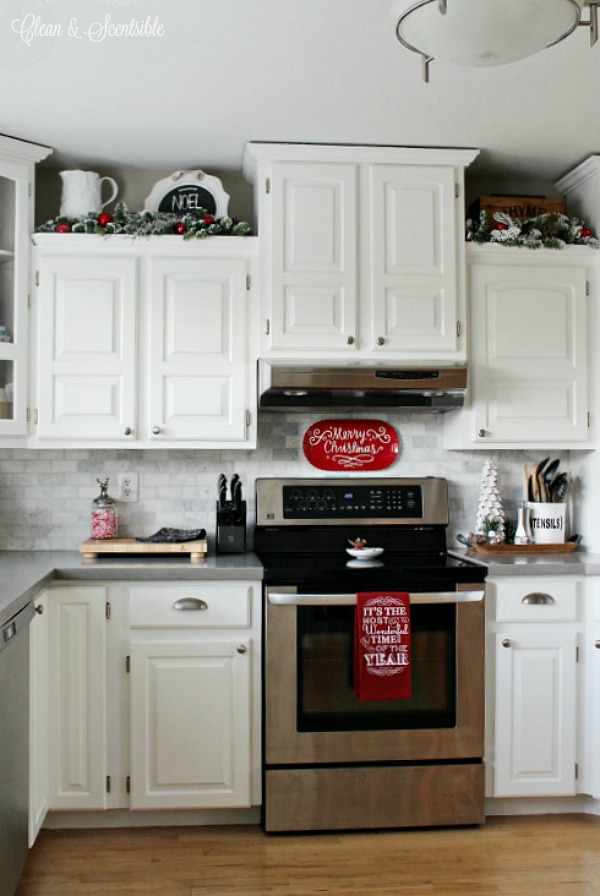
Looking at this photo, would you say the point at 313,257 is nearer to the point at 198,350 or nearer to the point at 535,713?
the point at 198,350

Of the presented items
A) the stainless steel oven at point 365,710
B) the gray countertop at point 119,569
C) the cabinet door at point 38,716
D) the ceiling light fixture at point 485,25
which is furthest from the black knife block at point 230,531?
the ceiling light fixture at point 485,25

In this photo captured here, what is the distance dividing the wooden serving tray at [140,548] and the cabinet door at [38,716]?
0.93ft

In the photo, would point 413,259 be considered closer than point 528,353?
Yes

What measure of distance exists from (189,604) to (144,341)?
1013 mm

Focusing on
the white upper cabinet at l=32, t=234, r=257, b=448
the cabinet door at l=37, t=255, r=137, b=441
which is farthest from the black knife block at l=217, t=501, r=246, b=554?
the cabinet door at l=37, t=255, r=137, b=441

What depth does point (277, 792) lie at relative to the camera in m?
2.95

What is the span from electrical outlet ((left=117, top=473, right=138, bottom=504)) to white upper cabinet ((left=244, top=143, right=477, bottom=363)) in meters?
0.80

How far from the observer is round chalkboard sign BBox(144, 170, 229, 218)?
3.42m

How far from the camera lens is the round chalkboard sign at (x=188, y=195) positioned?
3.42 m

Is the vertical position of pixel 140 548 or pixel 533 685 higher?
pixel 140 548

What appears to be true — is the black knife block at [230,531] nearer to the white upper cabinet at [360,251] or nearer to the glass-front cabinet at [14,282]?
the white upper cabinet at [360,251]

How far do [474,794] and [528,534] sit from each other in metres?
1.02

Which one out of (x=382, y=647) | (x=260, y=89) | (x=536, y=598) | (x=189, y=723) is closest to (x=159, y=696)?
(x=189, y=723)

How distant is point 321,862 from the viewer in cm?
279
